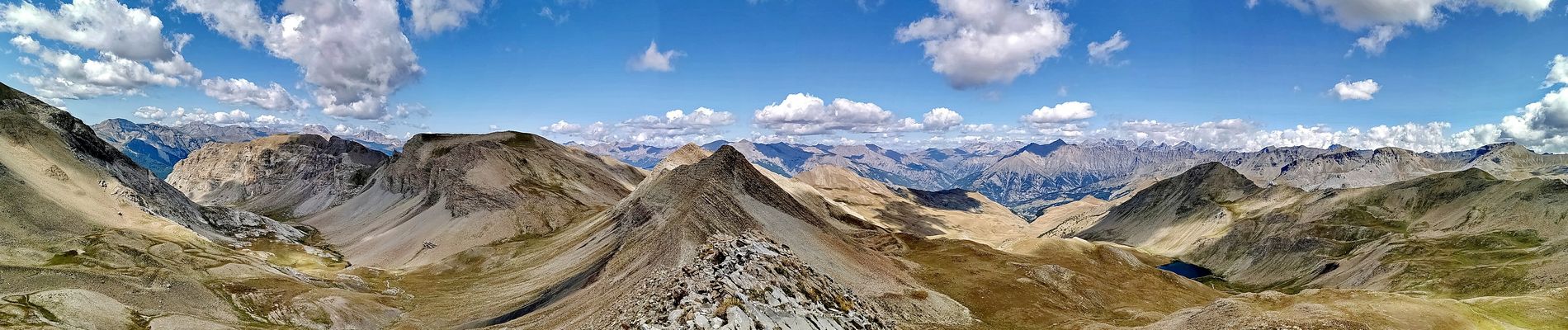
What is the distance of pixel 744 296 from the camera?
1737 inches

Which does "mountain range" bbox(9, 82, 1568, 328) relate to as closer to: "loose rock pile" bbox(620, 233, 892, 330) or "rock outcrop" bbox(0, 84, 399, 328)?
"loose rock pile" bbox(620, 233, 892, 330)

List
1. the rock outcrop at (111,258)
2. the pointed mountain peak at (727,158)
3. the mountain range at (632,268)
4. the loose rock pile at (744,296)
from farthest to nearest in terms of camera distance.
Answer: the pointed mountain peak at (727,158) < the rock outcrop at (111,258) < the mountain range at (632,268) < the loose rock pile at (744,296)

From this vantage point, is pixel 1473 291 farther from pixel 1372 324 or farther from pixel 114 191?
pixel 114 191

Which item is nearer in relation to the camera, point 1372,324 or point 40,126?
point 1372,324

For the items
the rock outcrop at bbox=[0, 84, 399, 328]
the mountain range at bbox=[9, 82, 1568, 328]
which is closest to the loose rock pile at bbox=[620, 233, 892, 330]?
the mountain range at bbox=[9, 82, 1568, 328]

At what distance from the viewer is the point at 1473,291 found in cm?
14125

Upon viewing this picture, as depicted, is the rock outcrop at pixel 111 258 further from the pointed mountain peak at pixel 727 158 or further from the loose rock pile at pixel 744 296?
the pointed mountain peak at pixel 727 158

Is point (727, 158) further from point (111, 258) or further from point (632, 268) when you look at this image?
point (111, 258)

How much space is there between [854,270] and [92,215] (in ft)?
417

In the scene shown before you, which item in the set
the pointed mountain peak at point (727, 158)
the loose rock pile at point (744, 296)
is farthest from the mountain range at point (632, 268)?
the pointed mountain peak at point (727, 158)

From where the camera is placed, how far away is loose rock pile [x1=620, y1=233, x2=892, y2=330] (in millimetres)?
40688

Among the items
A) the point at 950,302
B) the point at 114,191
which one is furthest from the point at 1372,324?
the point at 114,191

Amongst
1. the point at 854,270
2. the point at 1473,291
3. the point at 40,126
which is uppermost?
the point at 40,126

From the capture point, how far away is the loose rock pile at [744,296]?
133ft
